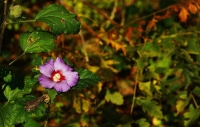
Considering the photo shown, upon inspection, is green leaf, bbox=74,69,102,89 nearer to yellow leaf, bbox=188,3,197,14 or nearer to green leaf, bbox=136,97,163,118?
green leaf, bbox=136,97,163,118

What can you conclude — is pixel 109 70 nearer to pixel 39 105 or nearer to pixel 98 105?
pixel 98 105

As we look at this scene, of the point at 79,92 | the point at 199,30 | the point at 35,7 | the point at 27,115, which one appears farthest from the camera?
the point at 35,7

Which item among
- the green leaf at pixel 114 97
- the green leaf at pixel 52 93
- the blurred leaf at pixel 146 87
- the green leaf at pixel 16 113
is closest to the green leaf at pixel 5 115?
the green leaf at pixel 16 113

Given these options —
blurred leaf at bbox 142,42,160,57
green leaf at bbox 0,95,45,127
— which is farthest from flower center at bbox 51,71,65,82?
blurred leaf at bbox 142,42,160,57

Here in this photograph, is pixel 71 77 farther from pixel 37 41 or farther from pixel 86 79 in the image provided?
pixel 37 41

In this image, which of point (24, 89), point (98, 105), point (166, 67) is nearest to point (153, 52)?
point (166, 67)
